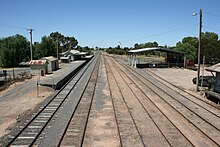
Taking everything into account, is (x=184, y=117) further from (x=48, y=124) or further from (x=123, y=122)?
(x=48, y=124)

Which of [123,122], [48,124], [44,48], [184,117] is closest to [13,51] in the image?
[44,48]

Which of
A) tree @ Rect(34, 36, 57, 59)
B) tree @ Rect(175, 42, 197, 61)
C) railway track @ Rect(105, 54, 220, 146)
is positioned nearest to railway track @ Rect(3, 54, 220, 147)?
railway track @ Rect(105, 54, 220, 146)

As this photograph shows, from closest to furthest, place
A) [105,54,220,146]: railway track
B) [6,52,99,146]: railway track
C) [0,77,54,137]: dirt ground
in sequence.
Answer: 1. [6,52,99,146]: railway track
2. [105,54,220,146]: railway track
3. [0,77,54,137]: dirt ground

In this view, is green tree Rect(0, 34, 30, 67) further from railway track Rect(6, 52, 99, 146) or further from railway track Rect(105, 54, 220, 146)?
railway track Rect(105, 54, 220, 146)

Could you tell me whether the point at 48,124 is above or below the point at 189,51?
below

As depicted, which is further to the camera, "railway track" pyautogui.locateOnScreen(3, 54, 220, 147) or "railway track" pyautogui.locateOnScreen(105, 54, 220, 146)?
"railway track" pyautogui.locateOnScreen(105, 54, 220, 146)

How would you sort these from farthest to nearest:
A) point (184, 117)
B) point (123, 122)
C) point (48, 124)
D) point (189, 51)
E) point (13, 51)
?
point (189, 51) < point (13, 51) < point (184, 117) < point (123, 122) < point (48, 124)

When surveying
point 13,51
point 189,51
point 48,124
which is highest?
point 189,51

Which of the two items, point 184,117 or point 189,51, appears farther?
point 189,51

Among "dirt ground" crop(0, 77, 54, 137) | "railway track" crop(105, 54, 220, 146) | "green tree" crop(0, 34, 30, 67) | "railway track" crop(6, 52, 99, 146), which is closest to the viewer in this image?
"railway track" crop(6, 52, 99, 146)

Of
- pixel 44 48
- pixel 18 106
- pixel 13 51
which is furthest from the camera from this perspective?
pixel 44 48

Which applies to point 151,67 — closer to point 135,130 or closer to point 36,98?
point 36,98

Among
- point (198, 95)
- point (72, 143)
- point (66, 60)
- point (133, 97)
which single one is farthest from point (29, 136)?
point (66, 60)

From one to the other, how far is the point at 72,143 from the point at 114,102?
8035 mm
